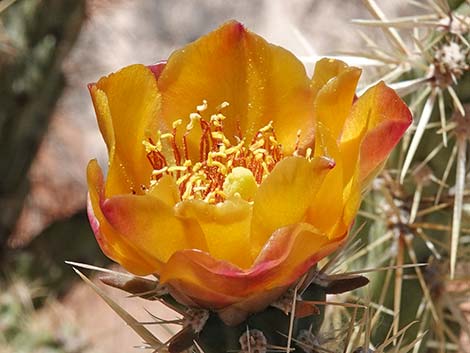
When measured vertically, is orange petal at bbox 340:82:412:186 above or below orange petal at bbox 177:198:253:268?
above

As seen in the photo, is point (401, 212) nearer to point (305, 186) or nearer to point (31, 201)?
point (305, 186)

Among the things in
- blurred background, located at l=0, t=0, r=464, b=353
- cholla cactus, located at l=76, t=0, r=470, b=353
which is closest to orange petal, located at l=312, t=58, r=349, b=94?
cholla cactus, located at l=76, t=0, r=470, b=353

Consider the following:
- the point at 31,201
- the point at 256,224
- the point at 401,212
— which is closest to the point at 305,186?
the point at 256,224

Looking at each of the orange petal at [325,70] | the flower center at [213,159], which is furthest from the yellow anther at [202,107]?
the orange petal at [325,70]

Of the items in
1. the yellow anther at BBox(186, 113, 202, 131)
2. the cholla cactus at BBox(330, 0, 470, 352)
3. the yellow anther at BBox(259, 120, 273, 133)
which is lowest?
the cholla cactus at BBox(330, 0, 470, 352)

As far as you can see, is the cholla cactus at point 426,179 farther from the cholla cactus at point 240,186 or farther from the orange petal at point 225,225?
the orange petal at point 225,225

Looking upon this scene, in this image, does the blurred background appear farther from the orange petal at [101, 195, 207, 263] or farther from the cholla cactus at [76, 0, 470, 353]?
the orange petal at [101, 195, 207, 263]

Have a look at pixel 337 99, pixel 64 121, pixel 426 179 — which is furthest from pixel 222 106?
pixel 64 121
